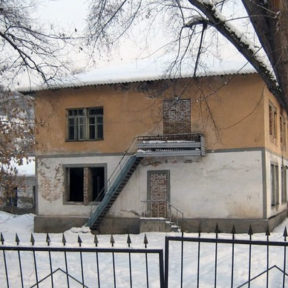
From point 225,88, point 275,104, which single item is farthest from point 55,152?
point 275,104

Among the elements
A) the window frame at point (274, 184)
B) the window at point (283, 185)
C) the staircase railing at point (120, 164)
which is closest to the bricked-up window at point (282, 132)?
the window at point (283, 185)

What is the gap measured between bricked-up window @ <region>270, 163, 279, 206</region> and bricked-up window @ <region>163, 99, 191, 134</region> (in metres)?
4.61

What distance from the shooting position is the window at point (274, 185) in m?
21.7

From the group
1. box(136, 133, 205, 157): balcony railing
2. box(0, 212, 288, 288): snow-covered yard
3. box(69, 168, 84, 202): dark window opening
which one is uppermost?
box(136, 133, 205, 157): balcony railing

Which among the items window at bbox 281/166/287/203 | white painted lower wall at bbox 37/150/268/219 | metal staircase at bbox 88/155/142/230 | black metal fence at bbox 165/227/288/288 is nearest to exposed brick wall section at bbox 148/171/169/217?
white painted lower wall at bbox 37/150/268/219

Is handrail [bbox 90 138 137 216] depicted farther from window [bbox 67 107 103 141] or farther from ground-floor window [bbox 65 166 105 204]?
window [bbox 67 107 103 141]

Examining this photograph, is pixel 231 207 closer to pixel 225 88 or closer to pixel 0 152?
pixel 225 88

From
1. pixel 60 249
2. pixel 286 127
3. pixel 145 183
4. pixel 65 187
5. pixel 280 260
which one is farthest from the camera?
pixel 286 127

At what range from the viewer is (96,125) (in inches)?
860

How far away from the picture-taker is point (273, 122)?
72.4 ft

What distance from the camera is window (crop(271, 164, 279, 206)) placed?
71.0 ft

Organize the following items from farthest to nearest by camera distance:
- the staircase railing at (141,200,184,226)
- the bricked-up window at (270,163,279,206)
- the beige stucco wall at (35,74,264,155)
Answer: the bricked-up window at (270,163,279,206), the staircase railing at (141,200,184,226), the beige stucco wall at (35,74,264,155)

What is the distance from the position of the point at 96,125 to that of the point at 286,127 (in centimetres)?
1179

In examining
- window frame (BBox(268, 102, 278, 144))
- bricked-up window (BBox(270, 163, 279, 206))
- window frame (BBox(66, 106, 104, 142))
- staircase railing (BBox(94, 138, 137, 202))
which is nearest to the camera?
staircase railing (BBox(94, 138, 137, 202))
